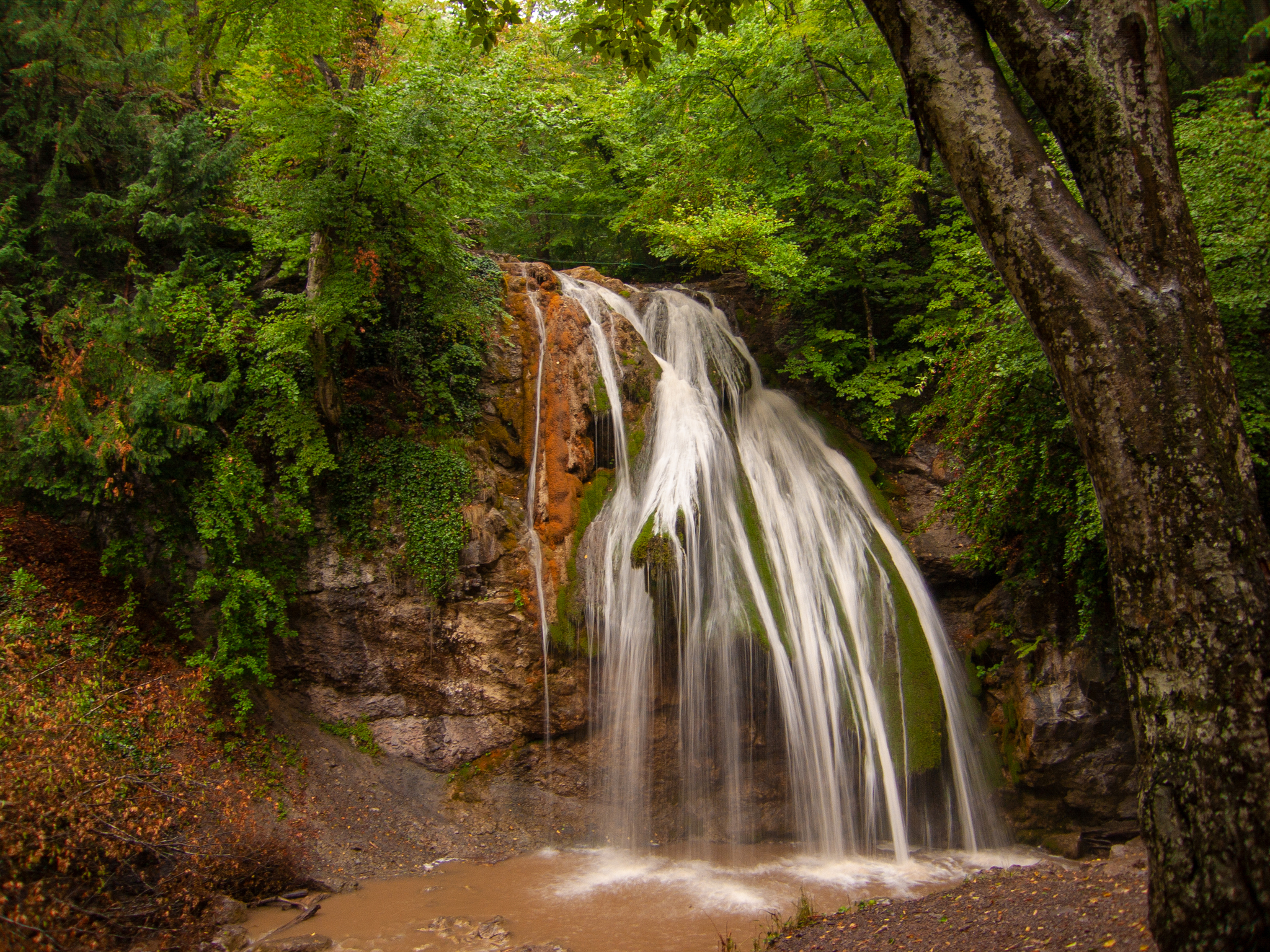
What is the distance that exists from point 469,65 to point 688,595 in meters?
6.76

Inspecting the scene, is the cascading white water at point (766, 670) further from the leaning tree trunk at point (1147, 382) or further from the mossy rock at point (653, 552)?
Result: the leaning tree trunk at point (1147, 382)

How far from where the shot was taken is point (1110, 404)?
2730mm

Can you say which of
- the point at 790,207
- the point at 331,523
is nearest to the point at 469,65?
the point at 331,523

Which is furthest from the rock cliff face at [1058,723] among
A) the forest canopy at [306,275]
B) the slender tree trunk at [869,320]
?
the slender tree trunk at [869,320]

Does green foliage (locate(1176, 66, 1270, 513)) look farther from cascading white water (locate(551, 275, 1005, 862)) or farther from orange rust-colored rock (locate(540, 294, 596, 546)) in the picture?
orange rust-colored rock (locate(540, 294, 596, 546))

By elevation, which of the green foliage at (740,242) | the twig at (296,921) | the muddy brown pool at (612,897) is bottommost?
the muddy brown pool at (612,897)

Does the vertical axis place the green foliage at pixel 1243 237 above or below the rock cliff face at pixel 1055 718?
above

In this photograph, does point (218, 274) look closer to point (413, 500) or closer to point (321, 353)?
point (321, 353)

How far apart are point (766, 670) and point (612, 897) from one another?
279 centimetres

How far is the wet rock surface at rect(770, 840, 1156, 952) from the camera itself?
3.95 m

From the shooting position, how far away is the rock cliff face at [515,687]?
7895mm

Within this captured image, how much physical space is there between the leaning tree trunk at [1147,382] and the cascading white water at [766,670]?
18.0 ft

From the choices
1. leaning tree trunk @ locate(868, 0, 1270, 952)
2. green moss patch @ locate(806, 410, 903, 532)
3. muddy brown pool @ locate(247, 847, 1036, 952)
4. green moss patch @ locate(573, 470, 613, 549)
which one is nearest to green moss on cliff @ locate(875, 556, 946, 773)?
muddy brown pool @ locate(247, 847, 1036, 952)

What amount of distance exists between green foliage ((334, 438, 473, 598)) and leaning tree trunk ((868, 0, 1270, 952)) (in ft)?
22.6
